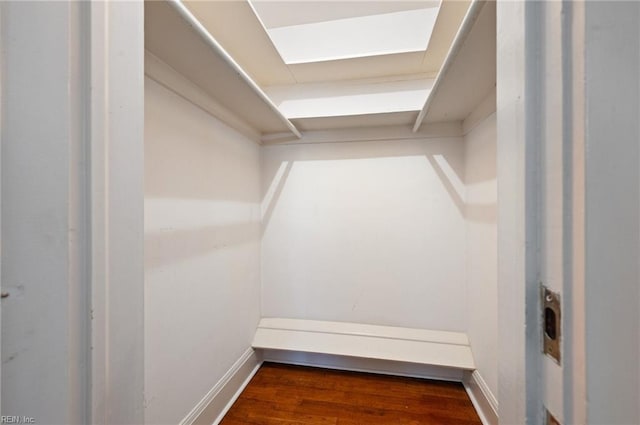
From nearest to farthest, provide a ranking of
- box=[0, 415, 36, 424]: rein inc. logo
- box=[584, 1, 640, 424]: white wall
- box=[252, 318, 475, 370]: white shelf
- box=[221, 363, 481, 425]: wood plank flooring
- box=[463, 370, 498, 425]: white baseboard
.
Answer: box=[584, 1, 640, 424]: white wall, box=[0, 415, 36, 424]: rein inc. logo, box=[463, 370, 498, 425]: white baseboard, box=[221, 363, 481, 425]: wood plank flooring, box=[252, 318, 475, 370]: white shelf

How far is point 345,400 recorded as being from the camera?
1587 mm

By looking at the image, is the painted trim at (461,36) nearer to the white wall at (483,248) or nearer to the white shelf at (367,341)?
the white wall at (483,248)

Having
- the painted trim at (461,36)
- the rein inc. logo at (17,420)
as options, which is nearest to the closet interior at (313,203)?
the painted trim at (461,36)

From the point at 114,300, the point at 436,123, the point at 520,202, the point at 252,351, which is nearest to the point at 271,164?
the point at 436,123

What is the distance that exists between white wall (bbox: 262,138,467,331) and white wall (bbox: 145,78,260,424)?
0.39 m

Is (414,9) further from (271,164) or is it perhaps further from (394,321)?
(394,321)

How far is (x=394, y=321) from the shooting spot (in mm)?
1903

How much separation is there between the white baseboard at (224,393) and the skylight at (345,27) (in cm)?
199

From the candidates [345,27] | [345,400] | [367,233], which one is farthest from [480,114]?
[345,400]

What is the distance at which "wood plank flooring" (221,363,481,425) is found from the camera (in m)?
1.45

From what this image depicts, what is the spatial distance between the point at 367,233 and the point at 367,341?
793 millimetres

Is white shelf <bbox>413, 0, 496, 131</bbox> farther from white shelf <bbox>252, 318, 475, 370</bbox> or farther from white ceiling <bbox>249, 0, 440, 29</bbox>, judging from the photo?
white shelf <bbox>252, 318, 475, 370</bbox>

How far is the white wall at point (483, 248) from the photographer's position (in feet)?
4.54

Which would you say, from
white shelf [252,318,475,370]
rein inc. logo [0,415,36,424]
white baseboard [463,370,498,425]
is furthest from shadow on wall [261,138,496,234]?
rein inc. logo [0,415,36,424]
